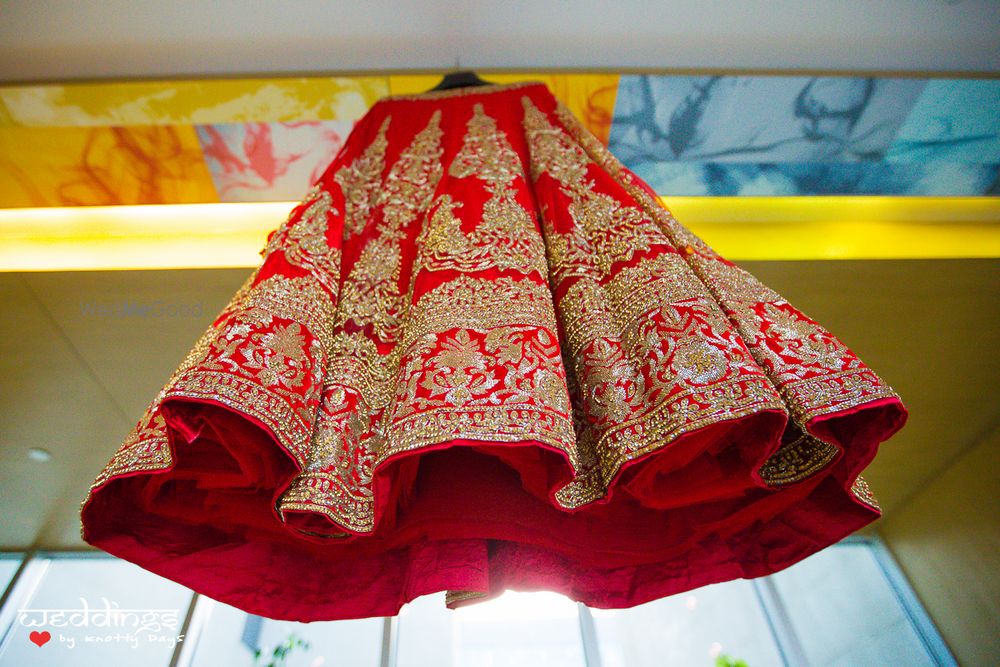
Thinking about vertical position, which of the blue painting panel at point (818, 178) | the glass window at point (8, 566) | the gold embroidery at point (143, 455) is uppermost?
the blue painting panel at point (818, 178)

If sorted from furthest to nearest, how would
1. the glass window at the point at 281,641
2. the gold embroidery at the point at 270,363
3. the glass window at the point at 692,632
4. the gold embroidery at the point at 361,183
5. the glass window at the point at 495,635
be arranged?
1. the glass window at the point at 692,632
2. the glass window at the point at 495,635
3. the glass window at the point at 281,641
4. the gold embroidery at the point at 361,183
5. the gold embroidery at the point at 270,363

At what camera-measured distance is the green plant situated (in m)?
3.40

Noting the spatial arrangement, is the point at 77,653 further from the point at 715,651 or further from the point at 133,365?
the point at 715,651

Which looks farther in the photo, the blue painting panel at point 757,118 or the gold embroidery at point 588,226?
the blue painting panel at point 757,118

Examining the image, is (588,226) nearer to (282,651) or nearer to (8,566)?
(282,651)

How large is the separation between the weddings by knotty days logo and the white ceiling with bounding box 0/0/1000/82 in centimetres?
243

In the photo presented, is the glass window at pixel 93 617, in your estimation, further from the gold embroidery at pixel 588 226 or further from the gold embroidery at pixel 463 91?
the gold embroidery at pixel 588 226

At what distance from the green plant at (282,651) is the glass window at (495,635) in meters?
0.62

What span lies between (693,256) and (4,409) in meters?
2.71

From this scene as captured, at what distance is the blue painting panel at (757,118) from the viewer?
171 cm

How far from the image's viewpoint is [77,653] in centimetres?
264

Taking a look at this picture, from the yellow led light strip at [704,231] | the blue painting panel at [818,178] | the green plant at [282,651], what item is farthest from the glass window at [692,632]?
the blue painting panel at [818,178]

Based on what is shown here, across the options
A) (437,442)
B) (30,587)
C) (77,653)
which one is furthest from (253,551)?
(30,587)

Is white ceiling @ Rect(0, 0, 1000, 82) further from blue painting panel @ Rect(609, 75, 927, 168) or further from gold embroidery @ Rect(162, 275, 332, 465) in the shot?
gold embroidery @ Rect(162, 275, 332, 465)
